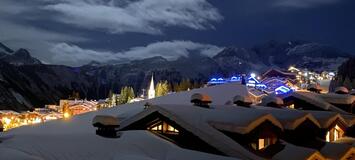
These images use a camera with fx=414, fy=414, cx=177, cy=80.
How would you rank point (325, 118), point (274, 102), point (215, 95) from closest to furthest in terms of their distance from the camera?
point (325, 118), point (274, 102), point (215, 95)

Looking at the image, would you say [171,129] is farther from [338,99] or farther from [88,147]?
[338,99]

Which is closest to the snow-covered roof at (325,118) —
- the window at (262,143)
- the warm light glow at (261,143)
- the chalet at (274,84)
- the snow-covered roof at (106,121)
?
the window at (262,143)

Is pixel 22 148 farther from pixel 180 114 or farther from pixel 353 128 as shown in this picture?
pixel 353 128

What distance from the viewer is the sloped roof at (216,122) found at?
2069 cm

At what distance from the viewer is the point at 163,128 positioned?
23000 millimetres

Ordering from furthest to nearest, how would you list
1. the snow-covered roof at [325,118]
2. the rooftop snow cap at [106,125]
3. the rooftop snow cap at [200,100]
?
the snow-covered roof at [325,118], the rooftop snow cap at [200,100], the rooftop snow cap at [106,125]

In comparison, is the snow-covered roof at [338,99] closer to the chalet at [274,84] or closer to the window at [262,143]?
the window at [262,143]

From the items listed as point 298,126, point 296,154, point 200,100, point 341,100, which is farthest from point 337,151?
point 341,100

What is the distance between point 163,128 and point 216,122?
2.96 m

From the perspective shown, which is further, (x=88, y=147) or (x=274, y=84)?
(x=274, y=84)

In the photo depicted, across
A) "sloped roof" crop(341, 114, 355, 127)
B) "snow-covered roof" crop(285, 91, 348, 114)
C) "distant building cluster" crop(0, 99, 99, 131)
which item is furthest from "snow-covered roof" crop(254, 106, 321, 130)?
"distant building cluster" crop(0, 99, 99, 131)

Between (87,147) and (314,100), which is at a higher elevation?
(314,100)

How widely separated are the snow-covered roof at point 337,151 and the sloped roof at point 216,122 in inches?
211

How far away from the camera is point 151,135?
1973 cm
